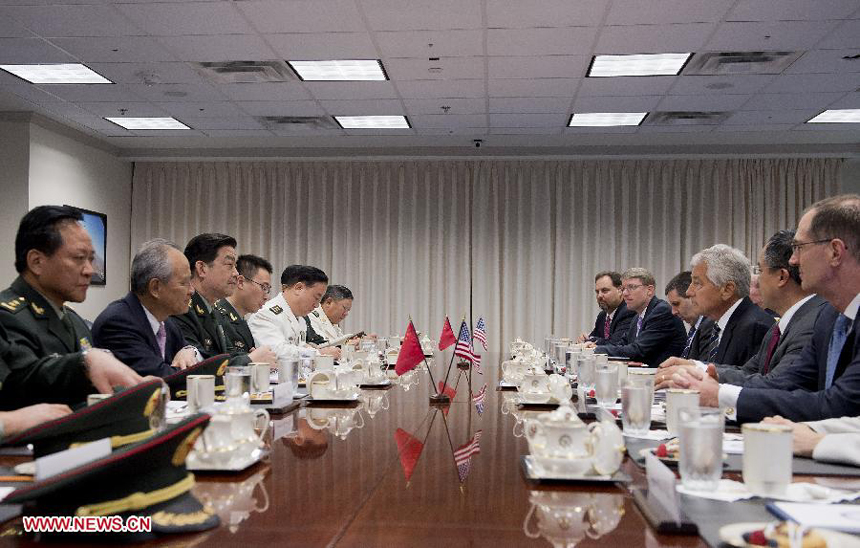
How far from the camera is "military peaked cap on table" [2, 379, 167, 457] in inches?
49.8

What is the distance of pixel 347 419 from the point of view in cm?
247

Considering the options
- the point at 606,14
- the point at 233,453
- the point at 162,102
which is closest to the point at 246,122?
the point at 162,102

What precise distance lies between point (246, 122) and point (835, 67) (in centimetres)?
584

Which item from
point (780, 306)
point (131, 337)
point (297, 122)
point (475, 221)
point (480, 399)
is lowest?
point (480, 399)

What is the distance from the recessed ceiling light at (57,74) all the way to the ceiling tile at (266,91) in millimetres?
1084

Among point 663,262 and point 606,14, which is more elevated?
point 606,14

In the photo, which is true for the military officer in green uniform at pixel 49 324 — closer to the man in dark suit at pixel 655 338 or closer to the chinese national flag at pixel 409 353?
the chinese national flag at pixel 409 353

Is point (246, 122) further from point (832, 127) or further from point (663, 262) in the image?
point (832, 127)

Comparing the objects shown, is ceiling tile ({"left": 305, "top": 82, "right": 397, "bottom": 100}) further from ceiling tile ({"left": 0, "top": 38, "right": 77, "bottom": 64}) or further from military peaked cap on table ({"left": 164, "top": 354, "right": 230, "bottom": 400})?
military peaked cap on table ({"left": 164, "top": 354, "right": 230, "bottom": 400})

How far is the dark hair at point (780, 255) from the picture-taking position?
137 inches

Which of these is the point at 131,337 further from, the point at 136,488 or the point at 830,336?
the point at 830,336

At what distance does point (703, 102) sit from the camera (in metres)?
7.95

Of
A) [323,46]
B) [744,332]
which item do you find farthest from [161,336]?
[323,46]

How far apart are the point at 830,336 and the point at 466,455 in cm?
152
